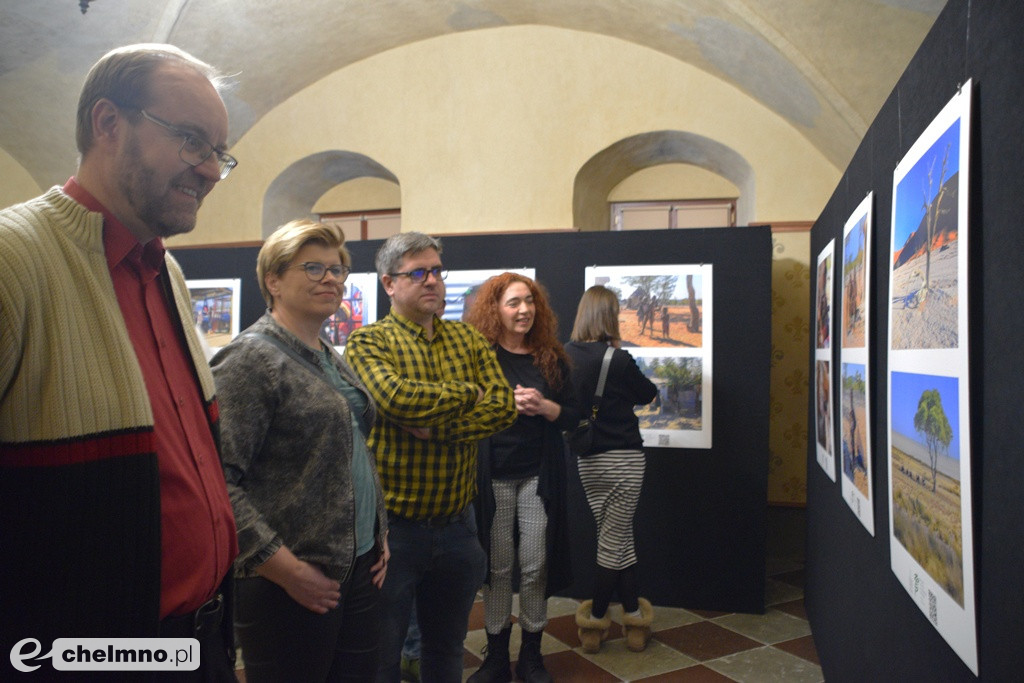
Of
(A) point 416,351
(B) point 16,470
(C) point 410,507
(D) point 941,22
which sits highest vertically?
(D) point 941,22

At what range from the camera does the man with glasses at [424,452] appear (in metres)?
2.37

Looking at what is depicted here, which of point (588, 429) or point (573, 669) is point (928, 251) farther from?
point (573, 669)

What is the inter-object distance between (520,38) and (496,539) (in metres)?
5.31

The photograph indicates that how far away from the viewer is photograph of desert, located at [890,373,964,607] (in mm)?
1431

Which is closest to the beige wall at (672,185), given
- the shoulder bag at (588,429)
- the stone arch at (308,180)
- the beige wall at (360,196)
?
the stone arch at (308,180)

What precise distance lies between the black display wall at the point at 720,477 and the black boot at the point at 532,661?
1541mm

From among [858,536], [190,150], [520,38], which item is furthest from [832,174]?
[190,150]

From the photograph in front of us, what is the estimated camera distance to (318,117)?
7777 millimetres

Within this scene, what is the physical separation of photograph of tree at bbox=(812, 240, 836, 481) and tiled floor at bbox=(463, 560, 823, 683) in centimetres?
112

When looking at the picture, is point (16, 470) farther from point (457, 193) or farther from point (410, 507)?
point (457, 193)

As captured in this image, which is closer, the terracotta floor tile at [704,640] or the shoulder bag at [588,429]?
the shoulder bag at [588,429]

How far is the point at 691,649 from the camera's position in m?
4.34

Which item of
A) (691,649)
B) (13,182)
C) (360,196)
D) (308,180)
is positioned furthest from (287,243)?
(13,182)

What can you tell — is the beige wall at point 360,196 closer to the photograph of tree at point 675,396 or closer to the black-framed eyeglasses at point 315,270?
the photograph of tree at point 675,396
